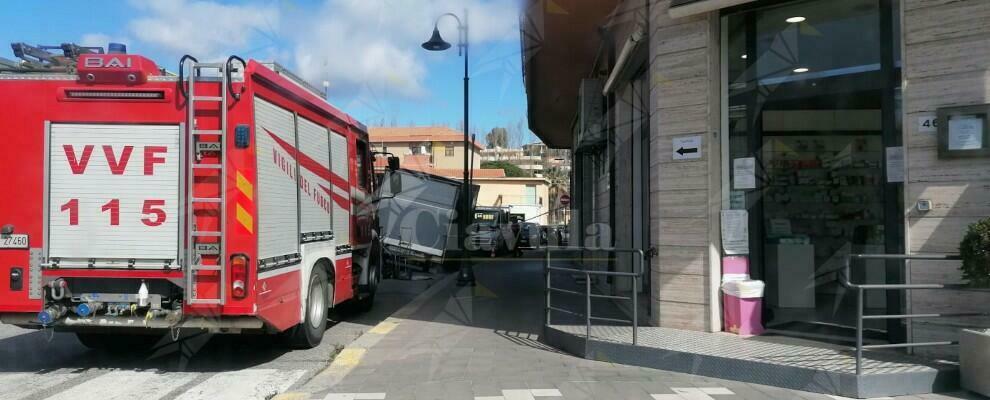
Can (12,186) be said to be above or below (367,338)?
above

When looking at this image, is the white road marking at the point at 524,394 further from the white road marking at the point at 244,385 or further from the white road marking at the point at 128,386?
the white road marking at the point at 128,386

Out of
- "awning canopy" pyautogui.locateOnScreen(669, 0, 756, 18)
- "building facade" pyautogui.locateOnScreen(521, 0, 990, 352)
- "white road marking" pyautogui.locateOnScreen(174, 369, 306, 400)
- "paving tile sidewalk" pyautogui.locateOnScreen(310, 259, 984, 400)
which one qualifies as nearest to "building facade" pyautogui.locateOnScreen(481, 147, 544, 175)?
"paving tile sidewalk" pyautogui.locateOnScreen(310, 259, 984, 400)

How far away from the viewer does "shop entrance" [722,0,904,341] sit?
6352 mm

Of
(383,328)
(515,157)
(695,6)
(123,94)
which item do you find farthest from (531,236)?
(515,157)

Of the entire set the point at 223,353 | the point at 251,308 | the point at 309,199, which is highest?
the point at 309,199

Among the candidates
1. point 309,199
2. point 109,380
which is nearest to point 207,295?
point 109,380

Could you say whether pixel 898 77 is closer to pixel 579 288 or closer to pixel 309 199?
pixel 309 199

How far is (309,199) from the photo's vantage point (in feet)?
23.8

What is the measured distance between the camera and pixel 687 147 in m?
7.08

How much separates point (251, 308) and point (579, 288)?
26.3 feet

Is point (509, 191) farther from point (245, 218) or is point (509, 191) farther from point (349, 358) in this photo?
point (245, 218)

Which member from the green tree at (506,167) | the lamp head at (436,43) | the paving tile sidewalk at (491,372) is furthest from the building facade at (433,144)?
the paving tile sidewalk at (491,372)

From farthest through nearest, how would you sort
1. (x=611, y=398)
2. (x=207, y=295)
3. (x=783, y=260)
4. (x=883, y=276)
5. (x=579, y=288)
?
(x=579, y=288) < (x=783, y=260) < (x=883, y=276) < (x=207, y=295) < (x=611, y=398)

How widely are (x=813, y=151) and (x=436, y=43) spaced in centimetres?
949
